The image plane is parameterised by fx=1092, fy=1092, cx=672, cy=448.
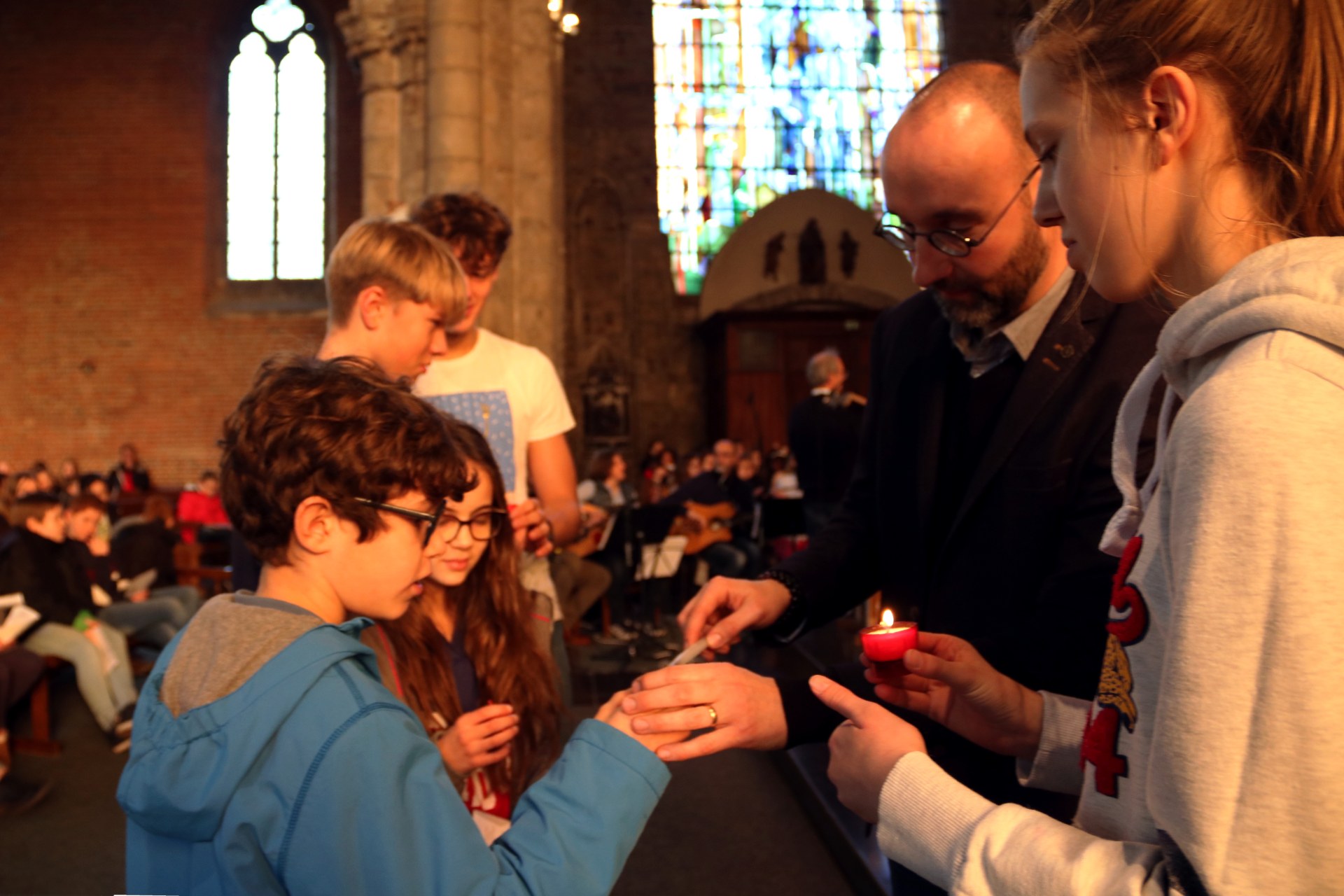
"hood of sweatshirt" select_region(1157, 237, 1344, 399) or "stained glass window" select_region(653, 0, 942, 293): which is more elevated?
"stained glass window" select_region(653, 0, 942, 293)

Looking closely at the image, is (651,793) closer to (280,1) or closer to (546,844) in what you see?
(546,844)

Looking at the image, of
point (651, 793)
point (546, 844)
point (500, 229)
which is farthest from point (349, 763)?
point (500, 229)

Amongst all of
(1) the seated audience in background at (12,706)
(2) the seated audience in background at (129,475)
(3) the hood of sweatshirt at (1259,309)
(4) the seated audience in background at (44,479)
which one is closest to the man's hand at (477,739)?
(3) the hood of sweatshirt at (1259,309)

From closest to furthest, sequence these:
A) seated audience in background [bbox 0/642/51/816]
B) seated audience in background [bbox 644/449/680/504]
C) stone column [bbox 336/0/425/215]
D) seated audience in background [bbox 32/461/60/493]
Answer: seated audience in background [bbox 0/642/51/816], stone column [bbox 336/0/425/215], seated audience in background [bbox 644/449/680/504], seated audience in background [bbox 32/461/60/493]

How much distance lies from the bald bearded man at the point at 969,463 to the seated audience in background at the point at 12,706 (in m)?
3.99

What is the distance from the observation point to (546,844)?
3.84 ft

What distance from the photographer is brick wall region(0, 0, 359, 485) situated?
1473cm

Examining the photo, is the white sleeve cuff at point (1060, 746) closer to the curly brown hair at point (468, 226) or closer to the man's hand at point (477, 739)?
the man's hand at point (477, 739)

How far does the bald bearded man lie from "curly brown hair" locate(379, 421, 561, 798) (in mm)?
568

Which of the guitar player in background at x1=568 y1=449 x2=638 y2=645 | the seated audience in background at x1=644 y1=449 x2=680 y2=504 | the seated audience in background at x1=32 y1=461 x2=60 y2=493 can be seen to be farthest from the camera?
the seated audience in background at x1=32 y1=461 x2=60 y2=493

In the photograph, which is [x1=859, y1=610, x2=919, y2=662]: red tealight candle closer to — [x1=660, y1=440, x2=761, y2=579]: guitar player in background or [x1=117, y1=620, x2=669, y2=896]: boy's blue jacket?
[x1=117, y1=620, x2=669, y2=896]: boy's blue jacket

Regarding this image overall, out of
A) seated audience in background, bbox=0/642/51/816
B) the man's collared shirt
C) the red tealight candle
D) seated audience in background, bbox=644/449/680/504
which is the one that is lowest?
seated audience in background, bbox=0/642/51/816

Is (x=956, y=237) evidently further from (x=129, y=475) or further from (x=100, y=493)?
(x=129, y=475)

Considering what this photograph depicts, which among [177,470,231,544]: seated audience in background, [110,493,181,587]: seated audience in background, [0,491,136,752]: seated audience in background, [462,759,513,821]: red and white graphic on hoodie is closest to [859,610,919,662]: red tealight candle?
[462,759,513,821]: red and white graphic on hoodie
